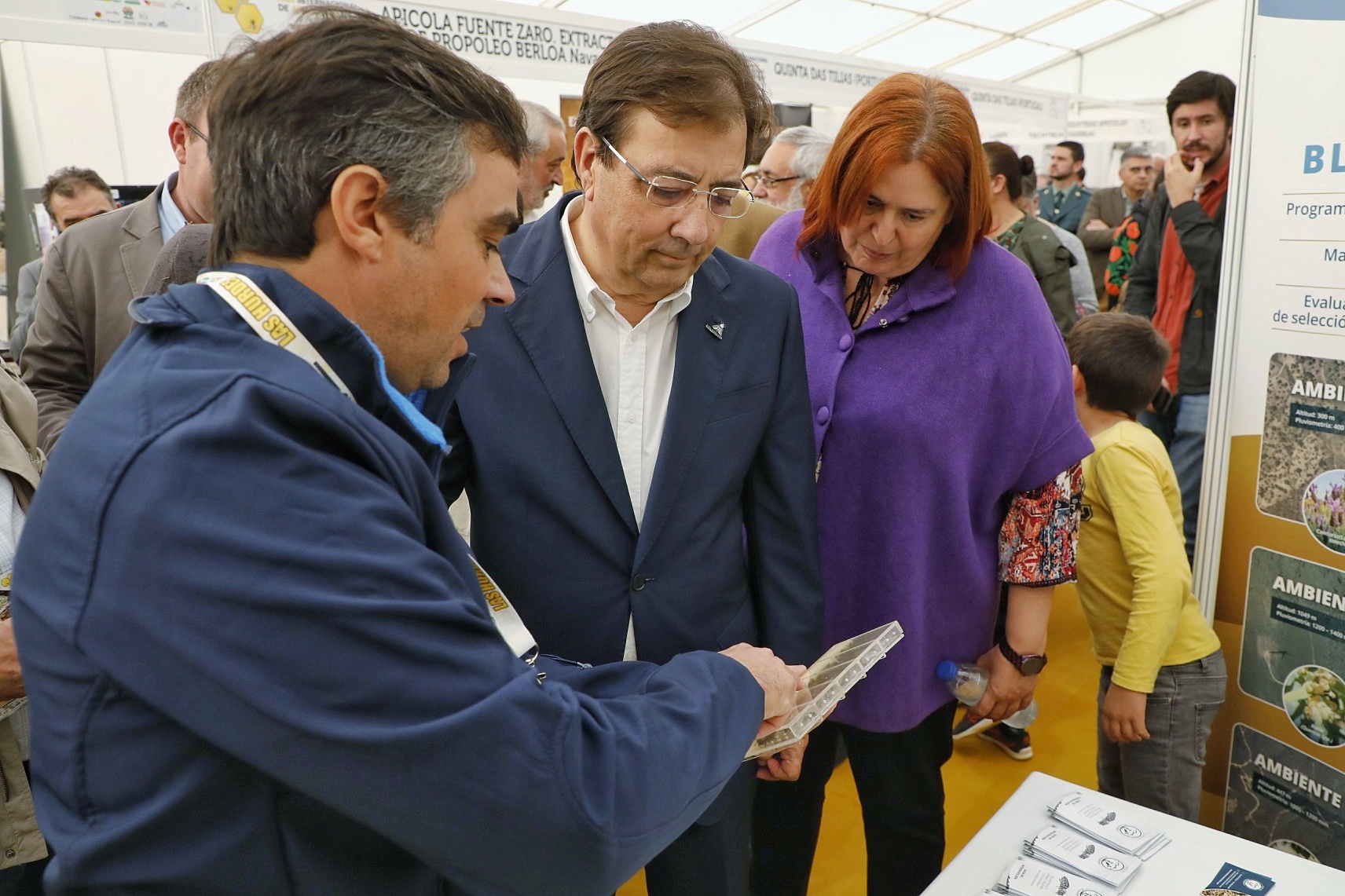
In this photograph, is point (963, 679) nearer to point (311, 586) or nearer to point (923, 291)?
point (923, 291)

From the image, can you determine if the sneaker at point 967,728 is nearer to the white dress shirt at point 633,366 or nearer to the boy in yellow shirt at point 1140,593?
the boy in yellow shirt at point 1140,593

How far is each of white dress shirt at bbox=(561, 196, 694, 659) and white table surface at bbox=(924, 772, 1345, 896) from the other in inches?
23.8

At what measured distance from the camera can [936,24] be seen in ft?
40.3

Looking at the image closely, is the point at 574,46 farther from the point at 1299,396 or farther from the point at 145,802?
the point at 145,802

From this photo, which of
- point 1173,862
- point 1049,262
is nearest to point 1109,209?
point 1049,262

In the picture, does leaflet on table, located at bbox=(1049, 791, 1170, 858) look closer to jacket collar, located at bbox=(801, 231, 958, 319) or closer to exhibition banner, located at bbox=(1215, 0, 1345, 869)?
jacket collar, located at bbox=(801, 231, 958, 319)

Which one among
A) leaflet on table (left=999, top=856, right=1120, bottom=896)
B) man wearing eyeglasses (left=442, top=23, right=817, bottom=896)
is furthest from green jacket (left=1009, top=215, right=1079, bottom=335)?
leaflet on table (left=999, top=856, right=1120, bottom=896)

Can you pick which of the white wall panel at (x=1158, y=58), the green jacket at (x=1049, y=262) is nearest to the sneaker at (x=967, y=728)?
the green jacket at (x=1049, y=262)

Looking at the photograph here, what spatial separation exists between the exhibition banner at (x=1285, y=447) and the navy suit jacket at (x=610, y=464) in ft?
4.26

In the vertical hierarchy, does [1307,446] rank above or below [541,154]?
below

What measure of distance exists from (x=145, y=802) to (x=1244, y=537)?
8.02 ft

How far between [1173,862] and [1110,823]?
10 centimetres

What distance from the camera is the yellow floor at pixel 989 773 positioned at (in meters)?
2.85

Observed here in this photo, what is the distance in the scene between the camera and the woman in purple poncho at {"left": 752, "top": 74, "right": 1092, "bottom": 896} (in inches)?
69.1
